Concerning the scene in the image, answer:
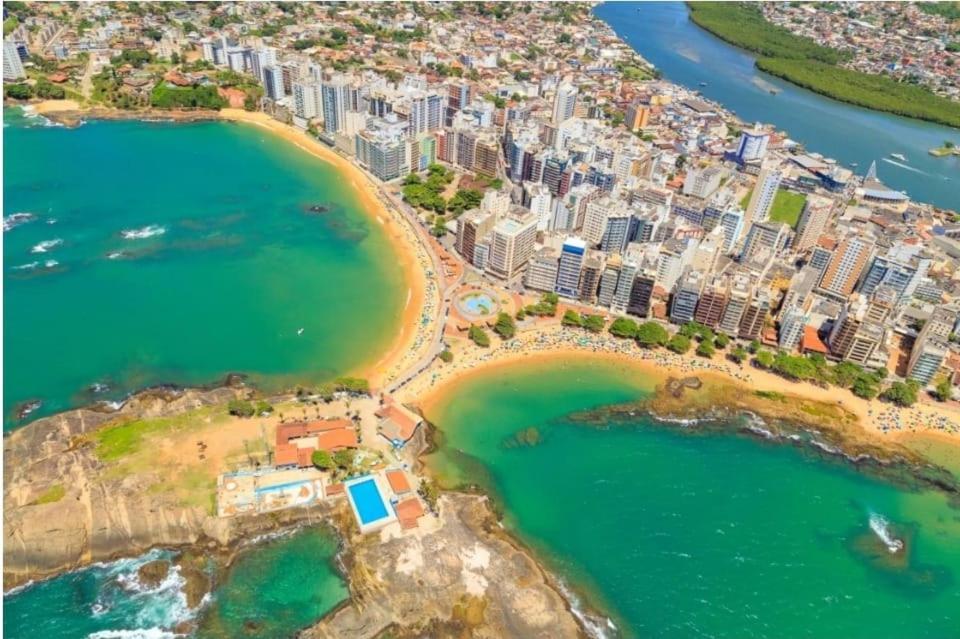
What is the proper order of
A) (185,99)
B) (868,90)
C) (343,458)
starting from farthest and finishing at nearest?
(868,90) → (185,99) → (343,458)

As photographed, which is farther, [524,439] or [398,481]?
[524,439]

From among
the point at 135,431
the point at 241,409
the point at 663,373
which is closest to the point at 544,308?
the point at 663,373

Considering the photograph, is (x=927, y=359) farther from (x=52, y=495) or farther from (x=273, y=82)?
Result: (x=273, y=82)

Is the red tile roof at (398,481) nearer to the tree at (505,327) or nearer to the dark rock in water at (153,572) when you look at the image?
the dark rock in water at (153,572)

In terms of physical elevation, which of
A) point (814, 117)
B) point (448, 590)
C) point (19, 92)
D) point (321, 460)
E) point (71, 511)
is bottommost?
point (448, 590)

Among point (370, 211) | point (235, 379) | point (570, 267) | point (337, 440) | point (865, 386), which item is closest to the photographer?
point (337, 440)

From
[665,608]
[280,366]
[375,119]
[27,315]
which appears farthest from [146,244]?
[665,608]

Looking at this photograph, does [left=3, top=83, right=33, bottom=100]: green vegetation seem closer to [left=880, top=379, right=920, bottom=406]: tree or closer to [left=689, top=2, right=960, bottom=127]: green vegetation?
[left=880, top=379, right=920, bottom=406]: tree
